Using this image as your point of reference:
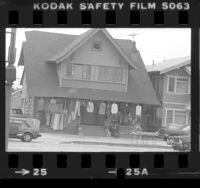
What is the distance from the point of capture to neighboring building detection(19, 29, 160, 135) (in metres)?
6.10

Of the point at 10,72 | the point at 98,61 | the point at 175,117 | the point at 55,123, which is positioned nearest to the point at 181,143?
the point at 175,117

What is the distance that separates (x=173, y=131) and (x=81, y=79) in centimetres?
153

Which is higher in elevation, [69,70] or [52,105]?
[69,70]

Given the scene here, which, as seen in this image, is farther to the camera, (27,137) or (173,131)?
(173,131)

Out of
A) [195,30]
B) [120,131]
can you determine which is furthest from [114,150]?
[195,30]

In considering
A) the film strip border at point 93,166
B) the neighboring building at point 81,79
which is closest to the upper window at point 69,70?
the neighboring building at point 81,79

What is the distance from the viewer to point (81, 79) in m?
6.23

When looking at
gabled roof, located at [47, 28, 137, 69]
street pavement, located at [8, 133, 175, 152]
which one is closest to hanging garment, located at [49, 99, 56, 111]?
street pavement, located at [8, 133, 175, 152]

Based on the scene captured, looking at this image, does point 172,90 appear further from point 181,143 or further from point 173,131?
point 181,143

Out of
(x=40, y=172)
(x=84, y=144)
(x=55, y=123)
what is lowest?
(x=40, y=172)

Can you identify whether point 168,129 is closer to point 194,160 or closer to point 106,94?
point 194,160

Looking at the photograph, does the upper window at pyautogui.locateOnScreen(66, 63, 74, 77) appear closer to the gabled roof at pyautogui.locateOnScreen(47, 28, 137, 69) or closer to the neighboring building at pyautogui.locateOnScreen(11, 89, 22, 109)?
the gabled roof at pyautogui.locateOnScreen(47, 28, 137, 69)

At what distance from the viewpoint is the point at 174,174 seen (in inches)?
229
